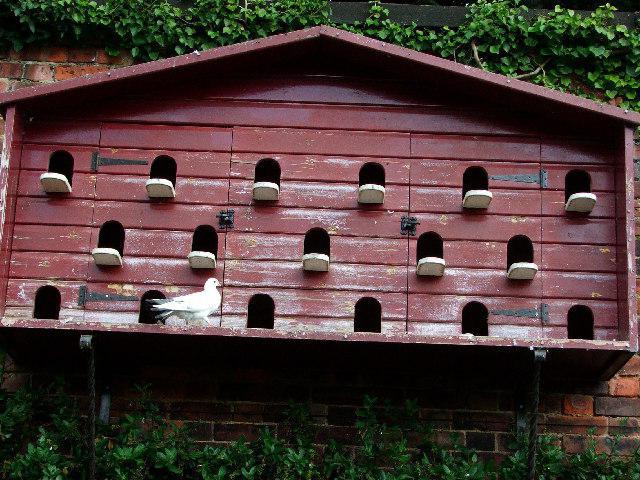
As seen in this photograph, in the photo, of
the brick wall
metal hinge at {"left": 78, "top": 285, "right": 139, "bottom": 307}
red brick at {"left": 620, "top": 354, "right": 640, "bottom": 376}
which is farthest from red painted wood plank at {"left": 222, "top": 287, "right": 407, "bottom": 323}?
red brick at {"left": 620, "top": 354, "right": 640, "bottom": 376}

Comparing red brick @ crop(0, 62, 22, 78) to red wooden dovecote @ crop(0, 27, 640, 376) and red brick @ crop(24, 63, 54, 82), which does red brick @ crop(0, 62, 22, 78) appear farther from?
red wooden dovecote @ crop(0, 27, 640, 376)

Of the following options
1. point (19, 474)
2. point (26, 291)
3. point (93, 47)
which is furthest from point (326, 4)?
point (19, 474)

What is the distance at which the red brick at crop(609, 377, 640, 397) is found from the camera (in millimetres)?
7820

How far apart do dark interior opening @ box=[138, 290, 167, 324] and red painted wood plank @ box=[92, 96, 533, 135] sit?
3.08 ft

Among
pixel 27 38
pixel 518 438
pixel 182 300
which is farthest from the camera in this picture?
pixel 27 38

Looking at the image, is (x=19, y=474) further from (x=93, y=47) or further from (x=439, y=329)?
(x=93, y=47)

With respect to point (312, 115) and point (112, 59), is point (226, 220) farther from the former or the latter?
point (112, 59)

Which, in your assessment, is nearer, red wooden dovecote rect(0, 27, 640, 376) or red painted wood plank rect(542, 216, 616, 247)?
red wooden dovecote rect(0, 27, 640, 376)

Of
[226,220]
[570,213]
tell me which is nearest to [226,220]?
[226,220]

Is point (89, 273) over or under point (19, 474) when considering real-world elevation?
over

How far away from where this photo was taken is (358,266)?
7207 millimetres

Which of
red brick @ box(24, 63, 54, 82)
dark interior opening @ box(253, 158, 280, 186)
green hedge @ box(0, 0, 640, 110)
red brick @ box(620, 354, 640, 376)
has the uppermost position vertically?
green hedge @ box(0, 0, 640, 110)

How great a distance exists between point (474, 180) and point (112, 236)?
2.04m

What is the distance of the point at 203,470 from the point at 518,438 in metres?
1.66
